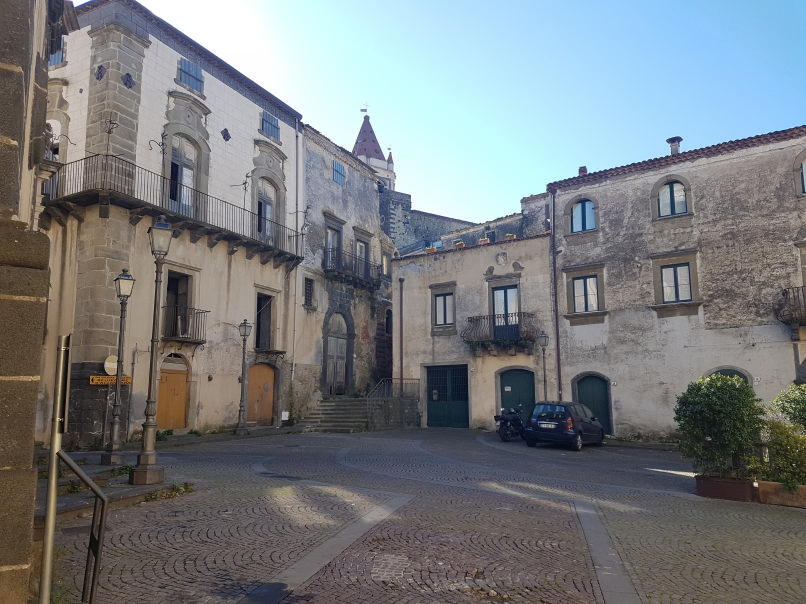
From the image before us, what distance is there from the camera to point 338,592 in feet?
15.6

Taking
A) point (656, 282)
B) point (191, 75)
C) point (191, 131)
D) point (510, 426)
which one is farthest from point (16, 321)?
point (656, 282)

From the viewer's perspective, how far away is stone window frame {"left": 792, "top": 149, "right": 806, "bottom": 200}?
19516 millimetres

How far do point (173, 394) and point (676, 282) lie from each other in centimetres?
1789

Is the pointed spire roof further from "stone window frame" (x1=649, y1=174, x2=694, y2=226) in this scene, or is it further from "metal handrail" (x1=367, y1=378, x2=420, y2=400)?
"stone window frame" (x1=649, y1=174, x2=694, y2=226)

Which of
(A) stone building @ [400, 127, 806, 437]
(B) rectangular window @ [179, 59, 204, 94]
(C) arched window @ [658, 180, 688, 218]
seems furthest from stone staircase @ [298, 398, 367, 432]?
(C) arched window @ [658, 180, 688, 218]

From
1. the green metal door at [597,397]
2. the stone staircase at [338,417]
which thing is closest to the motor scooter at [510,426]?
the green metal door at [597,397]

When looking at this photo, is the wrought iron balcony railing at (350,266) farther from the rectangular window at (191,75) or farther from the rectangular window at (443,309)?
the rectangular window at (191,75)

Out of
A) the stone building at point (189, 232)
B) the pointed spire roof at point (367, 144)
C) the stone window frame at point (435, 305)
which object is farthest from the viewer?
the pointed spire roof at point (367, 144)

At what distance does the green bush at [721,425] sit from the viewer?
30.9ft

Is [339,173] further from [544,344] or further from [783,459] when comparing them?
[783,459]

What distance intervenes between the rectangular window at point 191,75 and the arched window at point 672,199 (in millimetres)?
17500

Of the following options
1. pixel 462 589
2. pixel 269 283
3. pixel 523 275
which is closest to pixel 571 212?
pixel 523 275

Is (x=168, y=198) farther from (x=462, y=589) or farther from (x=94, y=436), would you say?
(x=462, y=589)

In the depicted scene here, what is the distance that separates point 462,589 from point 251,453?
11541mm
